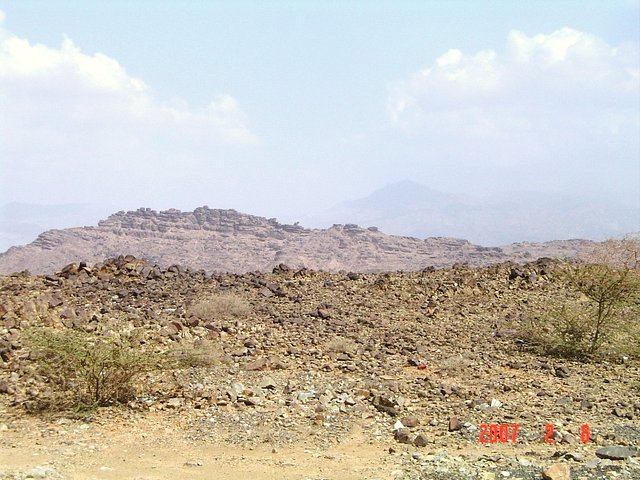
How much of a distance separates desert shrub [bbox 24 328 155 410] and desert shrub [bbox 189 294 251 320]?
4.29 meters

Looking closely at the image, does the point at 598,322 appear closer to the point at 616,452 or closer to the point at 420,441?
the point at 616,452

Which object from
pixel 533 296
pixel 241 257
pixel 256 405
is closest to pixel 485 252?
pixel 241 257

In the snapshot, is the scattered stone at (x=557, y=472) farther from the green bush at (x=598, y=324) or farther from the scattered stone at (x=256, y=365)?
the green bush at (x=598, y=324)

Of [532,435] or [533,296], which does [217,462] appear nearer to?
→ [532,435]

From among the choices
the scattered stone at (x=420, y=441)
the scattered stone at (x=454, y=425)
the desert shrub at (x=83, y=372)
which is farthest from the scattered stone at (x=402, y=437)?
the desert shrub at (x=83, y=372)

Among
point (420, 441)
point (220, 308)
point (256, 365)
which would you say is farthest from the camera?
point (220, 308)

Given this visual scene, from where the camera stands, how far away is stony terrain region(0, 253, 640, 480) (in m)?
6.88

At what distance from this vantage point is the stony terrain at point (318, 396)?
688 centimetres

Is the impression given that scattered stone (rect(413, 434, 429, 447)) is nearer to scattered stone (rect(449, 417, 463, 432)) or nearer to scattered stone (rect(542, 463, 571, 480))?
scattered stone (rect(449, 417, 463, 432))

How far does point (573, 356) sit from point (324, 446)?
6819mm

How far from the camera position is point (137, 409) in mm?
8664

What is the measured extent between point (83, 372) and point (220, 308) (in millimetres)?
5003
